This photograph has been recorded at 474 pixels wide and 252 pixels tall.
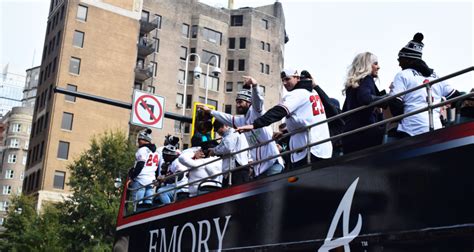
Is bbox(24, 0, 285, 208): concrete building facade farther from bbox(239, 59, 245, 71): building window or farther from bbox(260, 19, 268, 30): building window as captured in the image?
bbox(239, 59, 245, 71): building window

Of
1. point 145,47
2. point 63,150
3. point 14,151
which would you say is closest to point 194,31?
point 145,47

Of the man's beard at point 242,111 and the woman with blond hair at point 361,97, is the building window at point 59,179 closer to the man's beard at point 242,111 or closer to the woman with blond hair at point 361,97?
the man's beard at point 242,111

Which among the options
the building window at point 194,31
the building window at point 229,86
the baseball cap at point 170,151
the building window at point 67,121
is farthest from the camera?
the building window at point 229,86

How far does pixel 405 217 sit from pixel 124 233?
5.35 meters

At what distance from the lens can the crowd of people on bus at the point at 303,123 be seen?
17.0 feet

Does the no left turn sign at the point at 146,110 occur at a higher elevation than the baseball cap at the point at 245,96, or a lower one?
higher

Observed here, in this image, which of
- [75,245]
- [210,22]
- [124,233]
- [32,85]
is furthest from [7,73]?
[124,233]

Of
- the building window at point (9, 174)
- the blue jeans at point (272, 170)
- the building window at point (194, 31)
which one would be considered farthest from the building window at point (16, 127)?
the blue jeans at point (272, 170)

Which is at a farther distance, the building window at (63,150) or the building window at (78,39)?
the building window at (78,39)


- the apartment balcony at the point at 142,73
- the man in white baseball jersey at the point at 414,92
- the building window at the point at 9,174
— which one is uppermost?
the apartment balcony at the point at 142,73

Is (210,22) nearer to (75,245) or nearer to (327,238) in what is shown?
(75,245)

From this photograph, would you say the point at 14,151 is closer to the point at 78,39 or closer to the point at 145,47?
the point at 145,47

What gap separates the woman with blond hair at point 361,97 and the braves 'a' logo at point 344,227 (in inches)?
17.8

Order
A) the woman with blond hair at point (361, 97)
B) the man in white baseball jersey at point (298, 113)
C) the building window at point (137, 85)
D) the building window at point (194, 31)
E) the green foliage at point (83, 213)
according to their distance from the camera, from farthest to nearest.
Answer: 1. the building window at point (194, 31)
2. the building window at point (137, 85)
3. the green foliage at point (83, 213)
4. the man in white baseball jersey at point (298, 113)
5. the woman with blond hair at point (361, 97)
